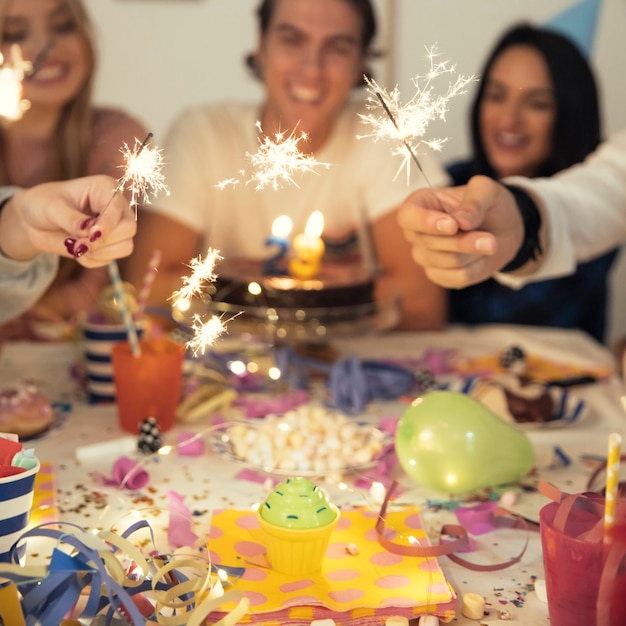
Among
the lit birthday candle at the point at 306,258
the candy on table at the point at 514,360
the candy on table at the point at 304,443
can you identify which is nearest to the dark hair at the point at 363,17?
the lit birthday candle at the point at 306,258

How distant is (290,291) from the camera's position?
157 cm

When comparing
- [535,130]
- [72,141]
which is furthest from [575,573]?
[535,130]

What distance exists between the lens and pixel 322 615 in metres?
0.77

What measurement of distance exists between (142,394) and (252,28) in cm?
158

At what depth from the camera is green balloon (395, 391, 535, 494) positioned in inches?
40.8

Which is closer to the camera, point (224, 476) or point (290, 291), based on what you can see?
point (224, 476)

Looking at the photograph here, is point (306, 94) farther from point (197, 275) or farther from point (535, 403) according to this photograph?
point (197, 275)

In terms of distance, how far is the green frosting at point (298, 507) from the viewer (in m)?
0.82

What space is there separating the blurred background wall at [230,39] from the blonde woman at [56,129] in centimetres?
21

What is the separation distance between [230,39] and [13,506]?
201 centimetres

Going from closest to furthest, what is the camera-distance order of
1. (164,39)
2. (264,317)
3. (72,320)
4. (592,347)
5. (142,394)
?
(142,394) < (264,317) < (592,347) < (72,320) < (164,39)

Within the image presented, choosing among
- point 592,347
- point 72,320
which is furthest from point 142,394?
point 592,347

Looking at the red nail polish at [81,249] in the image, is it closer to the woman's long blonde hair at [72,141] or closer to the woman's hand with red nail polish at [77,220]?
the woman's hand with red nail polish at [77,220]

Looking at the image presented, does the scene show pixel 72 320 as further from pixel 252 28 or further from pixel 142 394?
pixel 252 28
